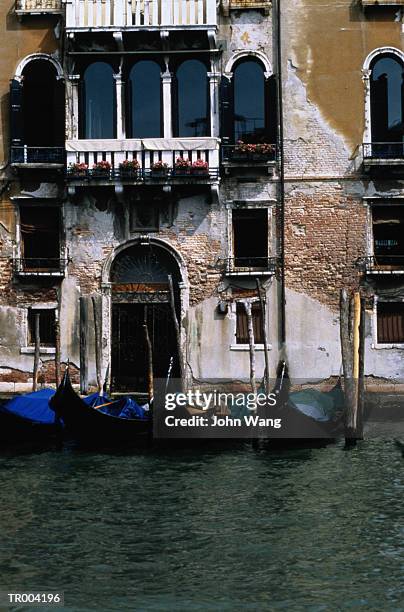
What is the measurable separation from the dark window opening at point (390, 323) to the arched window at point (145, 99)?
3662 millimetres

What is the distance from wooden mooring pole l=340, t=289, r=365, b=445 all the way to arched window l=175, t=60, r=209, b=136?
3.53 metres

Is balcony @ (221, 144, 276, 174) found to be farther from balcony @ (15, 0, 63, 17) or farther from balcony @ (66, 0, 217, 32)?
balcony @ (15, 0, 63, 17)

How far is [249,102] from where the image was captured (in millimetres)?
13344

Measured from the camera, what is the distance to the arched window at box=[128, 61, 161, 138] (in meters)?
13.2

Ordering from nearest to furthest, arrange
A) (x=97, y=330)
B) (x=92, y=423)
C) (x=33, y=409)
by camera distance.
Result: 1. (x=92, y=423)
2. (x=33, y=409)
3. (x=97, y=330)

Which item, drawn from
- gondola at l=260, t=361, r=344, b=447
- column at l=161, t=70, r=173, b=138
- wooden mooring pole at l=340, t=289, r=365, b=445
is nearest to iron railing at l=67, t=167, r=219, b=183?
column at l=161, t=70, r=173, b=138

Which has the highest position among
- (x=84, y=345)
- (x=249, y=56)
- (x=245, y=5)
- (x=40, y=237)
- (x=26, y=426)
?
(x=245, y=5)

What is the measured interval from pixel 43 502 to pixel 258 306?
18.0 ft

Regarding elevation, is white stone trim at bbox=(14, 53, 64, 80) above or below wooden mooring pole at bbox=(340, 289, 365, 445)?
above

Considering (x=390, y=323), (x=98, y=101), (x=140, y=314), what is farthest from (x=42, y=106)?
(x=390, y=323)

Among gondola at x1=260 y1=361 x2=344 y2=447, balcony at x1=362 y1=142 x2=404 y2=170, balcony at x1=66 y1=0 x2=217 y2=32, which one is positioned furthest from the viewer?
balcony at x1=362 y1=142 x2=404 y2=170

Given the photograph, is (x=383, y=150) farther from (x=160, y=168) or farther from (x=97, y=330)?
(x=97, y=330)

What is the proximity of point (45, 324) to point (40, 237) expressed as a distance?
3.68 ft

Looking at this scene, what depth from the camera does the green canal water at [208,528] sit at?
617cm
